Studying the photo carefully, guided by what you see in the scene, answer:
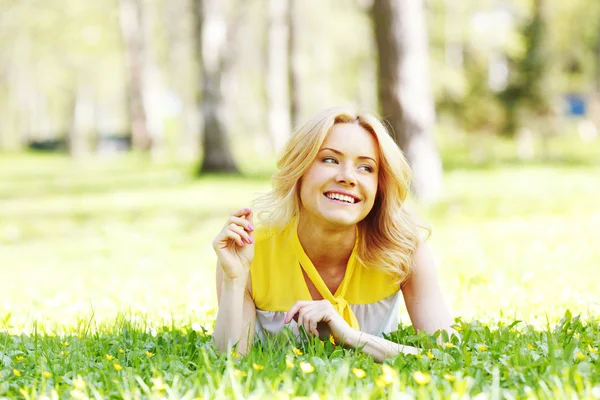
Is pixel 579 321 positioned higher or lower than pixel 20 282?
higher

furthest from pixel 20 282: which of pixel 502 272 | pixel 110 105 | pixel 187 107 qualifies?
pixel 110 105

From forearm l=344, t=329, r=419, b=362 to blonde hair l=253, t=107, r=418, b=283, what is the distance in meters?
0.37

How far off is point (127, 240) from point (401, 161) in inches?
229

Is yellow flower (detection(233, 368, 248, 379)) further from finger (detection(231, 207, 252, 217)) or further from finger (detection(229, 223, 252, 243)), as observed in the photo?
finger (detection(231, 207, 252, 217))

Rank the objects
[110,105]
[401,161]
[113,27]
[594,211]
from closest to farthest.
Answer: [401,161], [594,211], [113,27], [110,105]

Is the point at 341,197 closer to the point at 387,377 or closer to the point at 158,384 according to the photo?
the point at 387,377

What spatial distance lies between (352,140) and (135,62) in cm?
2499

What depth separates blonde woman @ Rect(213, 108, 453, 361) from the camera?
3588 millimetres

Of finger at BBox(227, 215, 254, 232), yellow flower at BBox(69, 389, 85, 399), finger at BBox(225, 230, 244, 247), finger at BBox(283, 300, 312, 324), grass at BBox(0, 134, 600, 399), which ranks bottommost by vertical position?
grass at BBox(0, 134, 600, 399)

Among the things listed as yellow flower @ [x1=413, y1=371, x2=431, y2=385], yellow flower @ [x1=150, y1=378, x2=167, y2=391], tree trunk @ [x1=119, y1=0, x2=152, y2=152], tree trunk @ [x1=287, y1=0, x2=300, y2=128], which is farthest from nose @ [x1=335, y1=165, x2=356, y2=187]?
tree trunk @ [x1=119, y1=0, x2=152, y2=152]

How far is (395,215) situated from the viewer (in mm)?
3838

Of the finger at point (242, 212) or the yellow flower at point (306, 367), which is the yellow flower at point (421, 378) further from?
the finger at point (242, 212)

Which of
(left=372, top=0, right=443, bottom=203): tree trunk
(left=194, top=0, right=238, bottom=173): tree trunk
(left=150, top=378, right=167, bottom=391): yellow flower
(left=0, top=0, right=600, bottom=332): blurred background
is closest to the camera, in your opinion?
(left=150, top=378, right=167, bottom=391): yellow flower

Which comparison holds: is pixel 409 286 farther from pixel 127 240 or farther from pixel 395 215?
pixel 127 240
